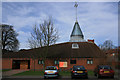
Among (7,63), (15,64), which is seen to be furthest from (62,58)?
(7,63)

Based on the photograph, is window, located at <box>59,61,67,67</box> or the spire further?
the spire

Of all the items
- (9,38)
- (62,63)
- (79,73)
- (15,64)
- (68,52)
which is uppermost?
(9,38)

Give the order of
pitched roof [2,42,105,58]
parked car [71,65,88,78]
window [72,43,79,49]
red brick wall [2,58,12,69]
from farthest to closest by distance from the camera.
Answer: window [72,43,79,49], red brick wall [2,58,12,69], pitched roof [2,42,105,58], parked car [71,65,88,78]

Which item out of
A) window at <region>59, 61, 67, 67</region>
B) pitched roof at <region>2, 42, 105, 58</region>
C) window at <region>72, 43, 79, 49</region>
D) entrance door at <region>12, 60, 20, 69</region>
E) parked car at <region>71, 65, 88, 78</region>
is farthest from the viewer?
window at <region>72, 43, 79, 49</region>

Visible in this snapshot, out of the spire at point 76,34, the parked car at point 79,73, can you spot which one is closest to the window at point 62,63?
the spire at point 76,34

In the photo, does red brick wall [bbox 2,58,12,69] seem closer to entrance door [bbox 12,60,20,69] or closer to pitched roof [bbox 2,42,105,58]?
pitched roof [bbox 2,42,105,58]

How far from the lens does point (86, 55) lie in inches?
1094

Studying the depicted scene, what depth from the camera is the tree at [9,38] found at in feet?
127

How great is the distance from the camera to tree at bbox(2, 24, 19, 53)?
38.8 meters

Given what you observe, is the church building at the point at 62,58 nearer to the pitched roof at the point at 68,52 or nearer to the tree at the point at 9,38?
the pitched roof at the point at 68,52

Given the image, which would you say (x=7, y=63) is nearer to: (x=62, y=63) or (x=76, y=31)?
(x=62, y=63)

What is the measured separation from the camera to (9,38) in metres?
39.4

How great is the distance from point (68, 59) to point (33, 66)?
6.97 meters

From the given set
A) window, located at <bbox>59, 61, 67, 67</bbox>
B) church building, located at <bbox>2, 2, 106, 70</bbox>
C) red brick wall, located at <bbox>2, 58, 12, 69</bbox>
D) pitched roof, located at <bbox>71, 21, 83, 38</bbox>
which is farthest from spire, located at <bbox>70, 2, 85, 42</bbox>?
red brick wall, located at <bbox>2, 58, 12, 69</bbox>
